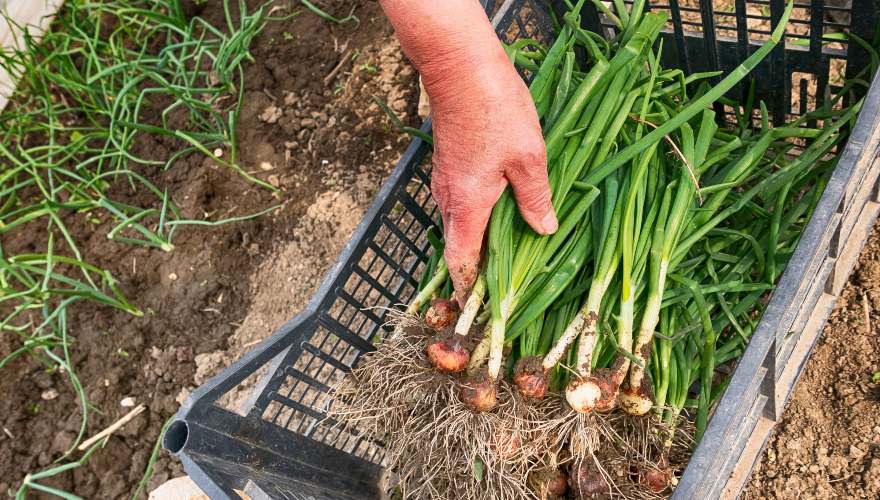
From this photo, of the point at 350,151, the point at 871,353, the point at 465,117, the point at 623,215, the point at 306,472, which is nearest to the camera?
the point at 465,117

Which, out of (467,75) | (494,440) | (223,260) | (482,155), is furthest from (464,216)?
(223,260)

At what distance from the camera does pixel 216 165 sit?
2.63 m

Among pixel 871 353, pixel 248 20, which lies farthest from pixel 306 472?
pixel 248 20

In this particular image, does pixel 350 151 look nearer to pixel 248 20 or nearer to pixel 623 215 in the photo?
pixel 248 20

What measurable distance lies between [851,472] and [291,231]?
1778mm

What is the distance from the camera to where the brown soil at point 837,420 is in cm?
163

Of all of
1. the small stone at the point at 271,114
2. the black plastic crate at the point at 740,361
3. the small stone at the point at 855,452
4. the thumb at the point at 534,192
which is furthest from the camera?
the small stone at the point at 271,114

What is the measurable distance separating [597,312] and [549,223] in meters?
0.19

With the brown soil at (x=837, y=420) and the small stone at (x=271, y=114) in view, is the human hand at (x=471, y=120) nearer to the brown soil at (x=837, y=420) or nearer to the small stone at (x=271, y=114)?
the brown soil at (x=837, y=420)

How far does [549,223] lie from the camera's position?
53.7 inches

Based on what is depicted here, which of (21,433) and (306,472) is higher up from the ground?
(306,472)

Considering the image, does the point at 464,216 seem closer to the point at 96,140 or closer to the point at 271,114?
the point at 271,114

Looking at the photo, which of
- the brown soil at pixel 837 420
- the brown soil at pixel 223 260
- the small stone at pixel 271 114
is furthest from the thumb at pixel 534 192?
the small stone at pixel 271 114

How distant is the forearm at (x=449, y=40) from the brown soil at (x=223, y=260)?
1.24 m
